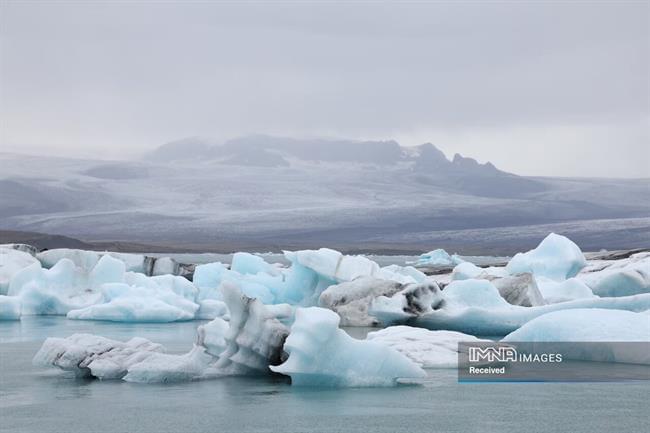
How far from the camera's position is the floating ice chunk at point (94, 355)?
9258 millimetres

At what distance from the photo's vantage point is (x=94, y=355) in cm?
942

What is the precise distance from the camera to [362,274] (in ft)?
58.0

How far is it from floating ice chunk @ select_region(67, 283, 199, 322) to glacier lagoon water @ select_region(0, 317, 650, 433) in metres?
7.11

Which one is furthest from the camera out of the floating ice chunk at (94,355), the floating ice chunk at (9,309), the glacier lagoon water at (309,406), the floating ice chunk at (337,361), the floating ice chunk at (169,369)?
the floating ice chunk at (9,309)

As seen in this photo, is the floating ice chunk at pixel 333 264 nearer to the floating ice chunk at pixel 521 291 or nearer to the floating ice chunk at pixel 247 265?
the floating ice chunk at pixel 521 291

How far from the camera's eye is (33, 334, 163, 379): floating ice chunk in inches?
364

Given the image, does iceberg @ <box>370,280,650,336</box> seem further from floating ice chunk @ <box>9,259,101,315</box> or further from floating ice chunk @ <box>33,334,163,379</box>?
floating ice chunk @ <box>9,259,101,315</box>

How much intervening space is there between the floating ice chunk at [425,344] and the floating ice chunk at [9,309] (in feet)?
27.4

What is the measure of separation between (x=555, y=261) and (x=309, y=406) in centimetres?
1382

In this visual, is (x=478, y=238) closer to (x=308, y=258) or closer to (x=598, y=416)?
(x=308, y=258)

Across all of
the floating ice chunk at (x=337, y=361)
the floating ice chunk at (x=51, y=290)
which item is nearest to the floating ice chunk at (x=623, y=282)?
the floating ice chunk at (x=51, y=290)

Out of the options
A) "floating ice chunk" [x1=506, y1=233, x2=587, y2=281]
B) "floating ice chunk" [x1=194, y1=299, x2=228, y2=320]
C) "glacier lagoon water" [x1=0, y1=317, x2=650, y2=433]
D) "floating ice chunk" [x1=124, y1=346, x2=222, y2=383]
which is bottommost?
"floating ice chunk" [x1=194, y1=299, x2=228, y2=320]

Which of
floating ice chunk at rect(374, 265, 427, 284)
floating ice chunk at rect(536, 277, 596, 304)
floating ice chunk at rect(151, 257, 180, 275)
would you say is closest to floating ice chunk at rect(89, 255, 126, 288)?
floating ice chunk at rect(151, 257, 180, 275)

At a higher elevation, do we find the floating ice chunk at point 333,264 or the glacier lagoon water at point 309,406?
the floating ice chunk at point 333,264
